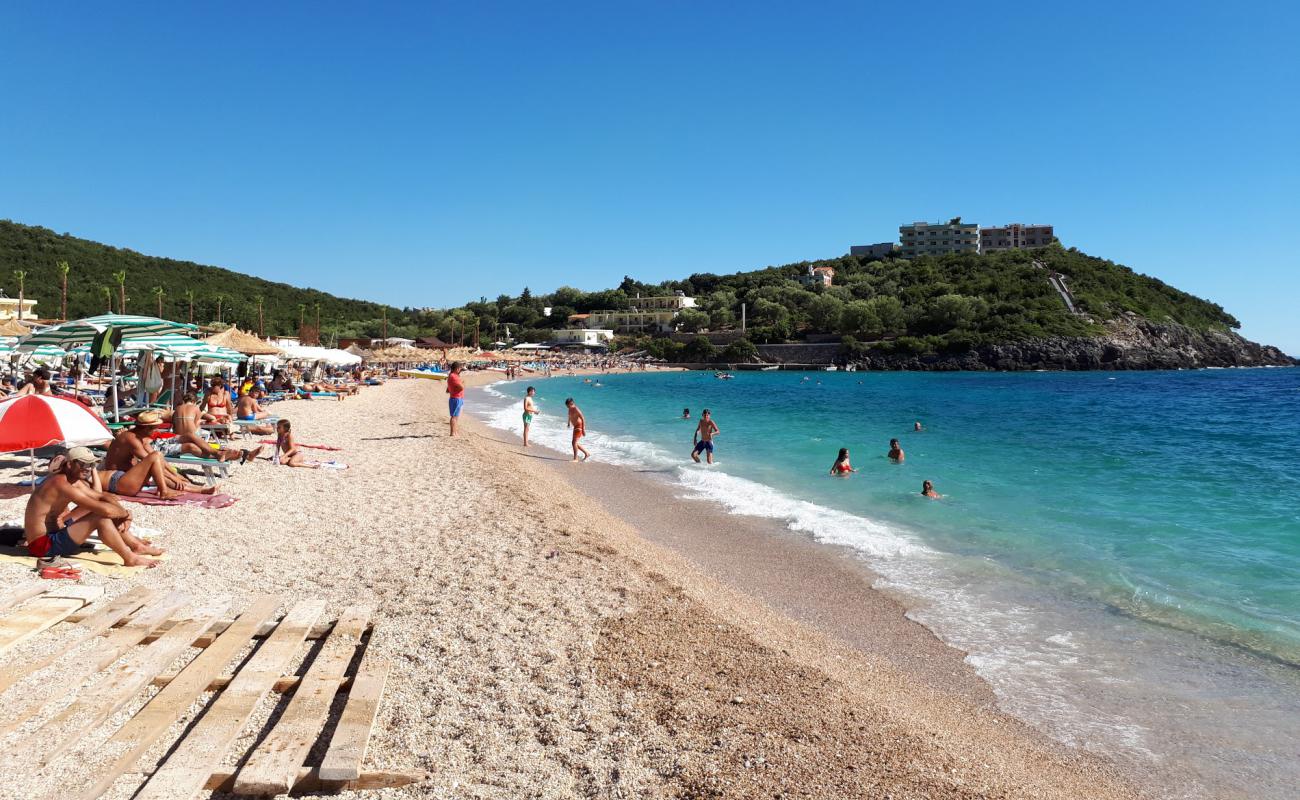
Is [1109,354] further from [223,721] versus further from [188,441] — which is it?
[223,721]

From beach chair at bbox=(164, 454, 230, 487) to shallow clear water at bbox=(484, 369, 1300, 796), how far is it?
6843mm

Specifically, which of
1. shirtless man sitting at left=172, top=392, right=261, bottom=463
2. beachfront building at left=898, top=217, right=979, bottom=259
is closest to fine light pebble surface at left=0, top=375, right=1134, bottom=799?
shirtless man sitting at left=172, top=392, right=261, bottom=463

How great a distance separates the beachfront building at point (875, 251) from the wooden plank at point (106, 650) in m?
145

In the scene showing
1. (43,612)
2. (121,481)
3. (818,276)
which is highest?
(818,276)

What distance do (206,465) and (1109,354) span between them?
3496 inches

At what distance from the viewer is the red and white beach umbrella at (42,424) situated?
7027mm

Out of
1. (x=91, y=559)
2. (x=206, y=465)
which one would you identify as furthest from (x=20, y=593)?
(x=206, y=465)

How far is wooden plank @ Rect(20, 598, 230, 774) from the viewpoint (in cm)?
300

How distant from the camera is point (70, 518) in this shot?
565 cm

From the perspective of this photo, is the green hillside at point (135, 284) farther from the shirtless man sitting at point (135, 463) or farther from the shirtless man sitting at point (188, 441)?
the shirtless man sitting at point (135, 463)

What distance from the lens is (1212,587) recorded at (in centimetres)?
722

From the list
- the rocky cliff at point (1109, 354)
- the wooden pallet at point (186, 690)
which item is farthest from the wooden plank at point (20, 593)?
the rocky cliff at point (1109, 354)

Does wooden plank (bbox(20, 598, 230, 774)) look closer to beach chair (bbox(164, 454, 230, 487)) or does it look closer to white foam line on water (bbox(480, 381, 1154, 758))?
white foam line on water (bbox(480, 381, 1154, 758))

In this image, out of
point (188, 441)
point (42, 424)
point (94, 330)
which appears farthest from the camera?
point (94, 330)
